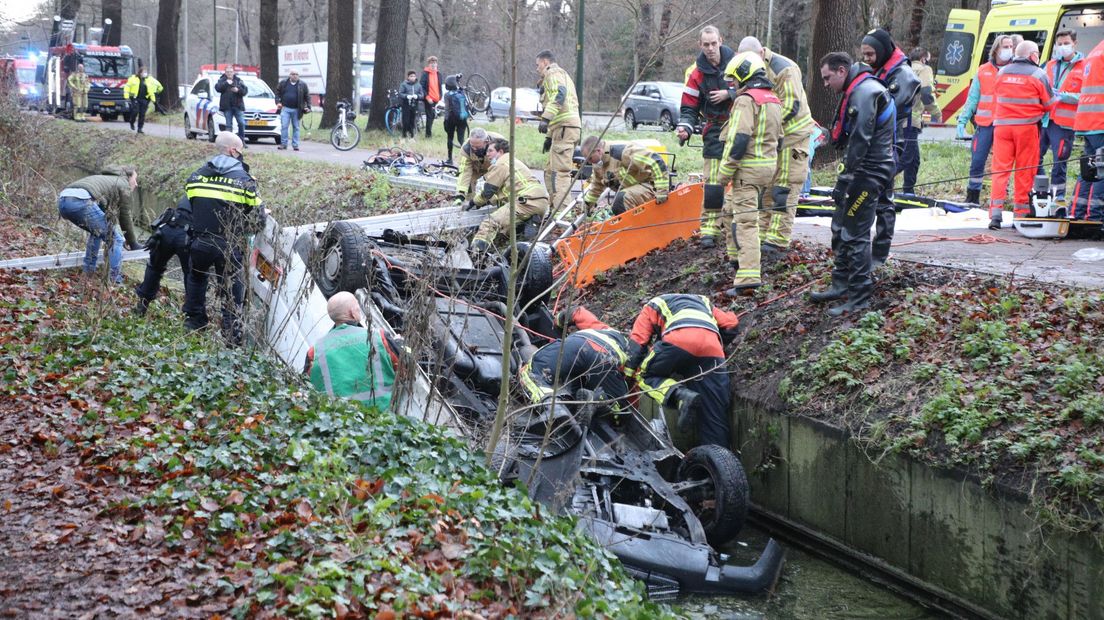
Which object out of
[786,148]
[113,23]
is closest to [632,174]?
[786,148]

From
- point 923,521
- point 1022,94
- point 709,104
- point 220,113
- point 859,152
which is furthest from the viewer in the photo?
point 220,113

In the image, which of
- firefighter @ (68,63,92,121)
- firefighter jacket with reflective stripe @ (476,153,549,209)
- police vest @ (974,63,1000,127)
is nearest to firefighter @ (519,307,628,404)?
firefighter jacket with reflective stripe @ (476,153,549,209)

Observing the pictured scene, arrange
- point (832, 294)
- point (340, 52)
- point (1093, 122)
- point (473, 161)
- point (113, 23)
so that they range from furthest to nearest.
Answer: point (113, 23) < point (340, 52) < point (473, 161) < point (1093, 122) < point (832, 294)

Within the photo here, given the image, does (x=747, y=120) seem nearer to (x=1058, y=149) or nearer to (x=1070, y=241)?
(x=1070, y=241)

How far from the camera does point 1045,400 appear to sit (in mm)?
6398

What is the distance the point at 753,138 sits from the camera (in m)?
9.18

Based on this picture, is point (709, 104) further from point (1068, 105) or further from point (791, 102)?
point (1068, 105)

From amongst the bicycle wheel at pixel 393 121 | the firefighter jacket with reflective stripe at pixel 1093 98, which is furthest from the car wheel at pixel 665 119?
the firefighter jacket with reflective stripe at pixel 1093 98

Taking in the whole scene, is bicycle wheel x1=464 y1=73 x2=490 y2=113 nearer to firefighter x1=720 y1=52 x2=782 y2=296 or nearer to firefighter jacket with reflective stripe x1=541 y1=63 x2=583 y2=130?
firefighter jacket with reflective stripe x1=541 y1=63 x2=583 y2=130

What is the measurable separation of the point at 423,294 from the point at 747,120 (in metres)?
3.62

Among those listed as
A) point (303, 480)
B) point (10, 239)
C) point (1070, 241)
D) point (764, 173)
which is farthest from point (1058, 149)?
point (10, 239)

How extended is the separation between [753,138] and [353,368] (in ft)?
13.8

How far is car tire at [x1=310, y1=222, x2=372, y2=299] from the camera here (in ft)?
30.4

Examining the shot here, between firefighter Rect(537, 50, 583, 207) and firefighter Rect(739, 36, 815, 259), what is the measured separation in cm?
291
